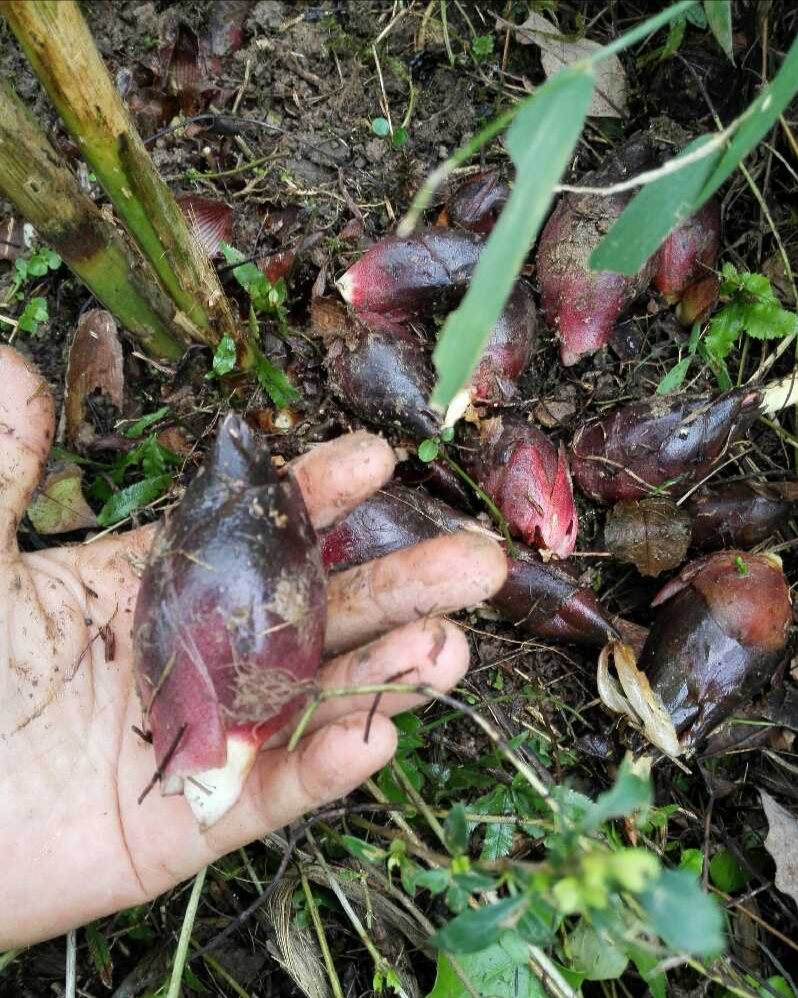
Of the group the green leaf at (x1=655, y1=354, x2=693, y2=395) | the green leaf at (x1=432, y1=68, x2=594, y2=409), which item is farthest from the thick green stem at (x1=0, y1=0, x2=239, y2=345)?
the green leaf at (x1=655, y1=354, x2=693, y2=395)

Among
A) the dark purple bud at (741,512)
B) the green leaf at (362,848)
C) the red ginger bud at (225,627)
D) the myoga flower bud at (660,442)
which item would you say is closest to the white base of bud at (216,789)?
the red ginger bud at (225,627)

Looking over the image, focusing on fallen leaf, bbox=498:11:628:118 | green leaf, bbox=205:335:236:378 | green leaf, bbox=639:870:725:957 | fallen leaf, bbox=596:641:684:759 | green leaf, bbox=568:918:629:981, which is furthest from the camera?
fallen leaf, bbox=498:11:628:118

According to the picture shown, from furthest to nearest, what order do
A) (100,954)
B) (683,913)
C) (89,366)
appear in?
1. (89,366)
2. (100,954)
3. (683,913)

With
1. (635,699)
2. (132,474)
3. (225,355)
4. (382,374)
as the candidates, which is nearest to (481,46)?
(382,374)

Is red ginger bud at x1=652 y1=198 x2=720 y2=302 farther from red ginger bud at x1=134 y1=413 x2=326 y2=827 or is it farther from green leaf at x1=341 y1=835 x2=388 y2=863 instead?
green leaf at x1=341 y1=835 x2=388 y2=863

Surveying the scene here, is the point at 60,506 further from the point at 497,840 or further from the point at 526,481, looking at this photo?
the point at 497,840
